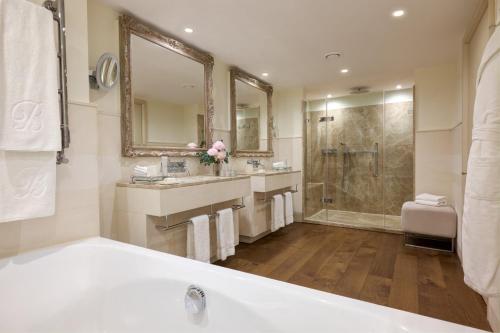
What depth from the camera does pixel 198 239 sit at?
2.28 m

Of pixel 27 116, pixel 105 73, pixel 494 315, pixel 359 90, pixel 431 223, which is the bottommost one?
pixel 494 315

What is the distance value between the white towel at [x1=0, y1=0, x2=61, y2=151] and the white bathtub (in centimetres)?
61

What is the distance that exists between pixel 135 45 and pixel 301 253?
2.65m

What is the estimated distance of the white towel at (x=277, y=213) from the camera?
3.58 meters

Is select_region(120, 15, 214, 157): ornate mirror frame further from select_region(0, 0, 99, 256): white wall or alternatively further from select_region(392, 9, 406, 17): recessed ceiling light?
select_region(392, 9, 406, 17): recessed ceiling light

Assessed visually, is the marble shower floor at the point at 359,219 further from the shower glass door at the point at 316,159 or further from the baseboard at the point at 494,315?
the baseboard at the point at 494,315

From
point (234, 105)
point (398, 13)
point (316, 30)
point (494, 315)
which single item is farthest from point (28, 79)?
point (494, 315)

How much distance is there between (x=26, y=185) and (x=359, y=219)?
4409 millimetres

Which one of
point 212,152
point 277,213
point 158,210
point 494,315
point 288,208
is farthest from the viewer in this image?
point 288,208

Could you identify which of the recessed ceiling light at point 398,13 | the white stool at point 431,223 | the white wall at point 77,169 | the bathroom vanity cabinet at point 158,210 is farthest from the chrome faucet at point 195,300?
the white stool at point 431,223

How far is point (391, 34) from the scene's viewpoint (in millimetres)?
2584

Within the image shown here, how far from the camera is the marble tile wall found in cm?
444

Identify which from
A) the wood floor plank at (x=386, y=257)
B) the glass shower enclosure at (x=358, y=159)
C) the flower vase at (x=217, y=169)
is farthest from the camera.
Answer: the glass shower enclosure at (x=358, y=159)

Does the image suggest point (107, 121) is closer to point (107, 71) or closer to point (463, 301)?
point (107, 71)
